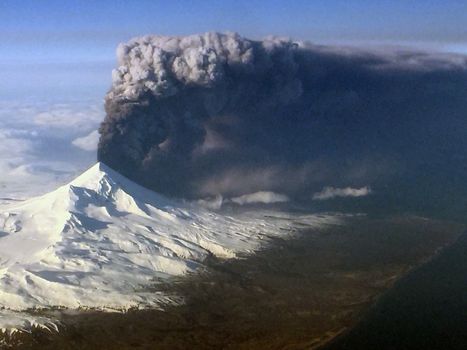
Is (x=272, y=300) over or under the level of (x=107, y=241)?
under

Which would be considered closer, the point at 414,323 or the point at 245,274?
the point at 414,323

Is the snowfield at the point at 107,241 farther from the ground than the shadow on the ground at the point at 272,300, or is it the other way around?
the snowfield at the point at 107,241

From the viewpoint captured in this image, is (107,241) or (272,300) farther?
(107,241)

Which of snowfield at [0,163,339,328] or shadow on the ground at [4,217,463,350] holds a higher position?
snowfield at [0,163,339,328]

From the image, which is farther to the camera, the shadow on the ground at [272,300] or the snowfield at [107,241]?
the snowfield at [107,241]

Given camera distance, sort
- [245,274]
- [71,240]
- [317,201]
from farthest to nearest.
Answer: [317,201]
[71,240]
[245,274]

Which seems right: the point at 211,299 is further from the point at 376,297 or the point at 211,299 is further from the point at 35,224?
the point at 35,224

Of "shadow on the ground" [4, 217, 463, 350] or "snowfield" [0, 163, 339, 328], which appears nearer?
"shadow on the ground" [4, 217, 463, 350]

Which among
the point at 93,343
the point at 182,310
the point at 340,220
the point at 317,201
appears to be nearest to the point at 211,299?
the point at 182,310
